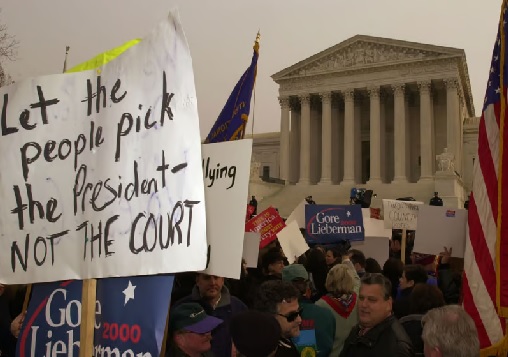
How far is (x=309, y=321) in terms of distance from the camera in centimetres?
411

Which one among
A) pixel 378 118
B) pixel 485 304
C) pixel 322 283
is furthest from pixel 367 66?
pixel 485 304

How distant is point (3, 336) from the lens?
13.7ft

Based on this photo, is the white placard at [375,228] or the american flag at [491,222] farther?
the white placard at [375,228]

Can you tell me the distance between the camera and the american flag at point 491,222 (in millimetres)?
3818

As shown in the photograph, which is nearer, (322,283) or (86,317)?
(86,317)

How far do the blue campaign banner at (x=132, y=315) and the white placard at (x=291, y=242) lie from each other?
6535 millimetres

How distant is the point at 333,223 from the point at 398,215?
154 centimetres

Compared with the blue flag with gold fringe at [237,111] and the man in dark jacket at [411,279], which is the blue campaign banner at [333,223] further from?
the blue flag with gold fringe at [237,111]

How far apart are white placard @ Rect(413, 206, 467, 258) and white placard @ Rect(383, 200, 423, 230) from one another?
411 centimetres

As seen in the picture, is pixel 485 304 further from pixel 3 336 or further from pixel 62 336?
pixel 3 336

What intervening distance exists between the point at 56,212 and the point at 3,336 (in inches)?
72.4

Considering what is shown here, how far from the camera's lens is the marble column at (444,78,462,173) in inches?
1705

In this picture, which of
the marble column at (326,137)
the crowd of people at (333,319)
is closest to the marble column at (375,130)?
the marble column at (326,137)

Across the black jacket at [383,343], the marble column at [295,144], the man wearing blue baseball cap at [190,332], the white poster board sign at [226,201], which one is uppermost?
the marble column at [295,144]
